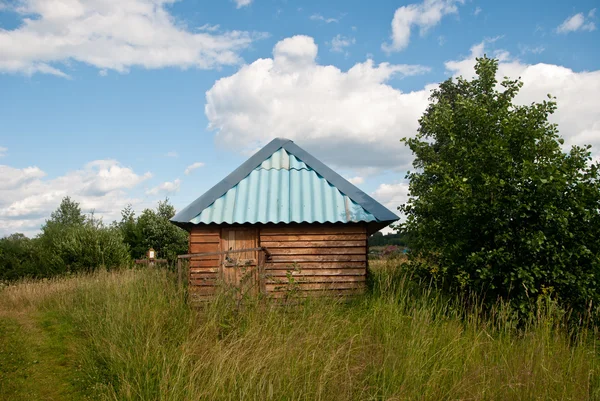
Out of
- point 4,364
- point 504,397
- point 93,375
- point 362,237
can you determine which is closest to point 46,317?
point 4,364

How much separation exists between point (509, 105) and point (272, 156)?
532 cm

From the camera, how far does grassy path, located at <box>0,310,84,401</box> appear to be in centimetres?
609

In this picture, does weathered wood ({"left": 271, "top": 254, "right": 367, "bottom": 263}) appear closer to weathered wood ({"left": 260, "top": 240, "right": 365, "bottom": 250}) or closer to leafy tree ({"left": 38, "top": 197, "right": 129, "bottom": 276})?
weathered wood ({"left": 260, "top": 240, "right": 365, "bottom": 250})

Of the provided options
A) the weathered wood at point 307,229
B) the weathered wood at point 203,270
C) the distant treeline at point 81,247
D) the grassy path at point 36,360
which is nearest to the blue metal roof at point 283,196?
the weathered wood at point 307,229

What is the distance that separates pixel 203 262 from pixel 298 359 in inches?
220

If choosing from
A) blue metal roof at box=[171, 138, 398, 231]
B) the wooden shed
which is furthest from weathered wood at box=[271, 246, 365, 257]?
blue metal roof at box=[171, 138, 398, 231]

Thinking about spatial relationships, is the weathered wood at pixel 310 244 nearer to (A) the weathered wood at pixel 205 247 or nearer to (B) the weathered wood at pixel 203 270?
(A) the weathered wood at pixel 205 247

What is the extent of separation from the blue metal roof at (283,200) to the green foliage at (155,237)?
43.7 feet

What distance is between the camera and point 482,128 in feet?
26.0

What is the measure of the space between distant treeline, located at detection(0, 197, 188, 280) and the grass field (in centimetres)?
1249

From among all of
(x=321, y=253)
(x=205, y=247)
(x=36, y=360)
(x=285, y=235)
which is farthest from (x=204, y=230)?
(x=36, y=360)

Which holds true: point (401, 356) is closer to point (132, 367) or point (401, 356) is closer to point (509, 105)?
point (132, 367)

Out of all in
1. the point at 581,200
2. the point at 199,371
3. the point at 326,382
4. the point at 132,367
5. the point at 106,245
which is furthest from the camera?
the point at 106,245

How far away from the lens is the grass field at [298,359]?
432cm
